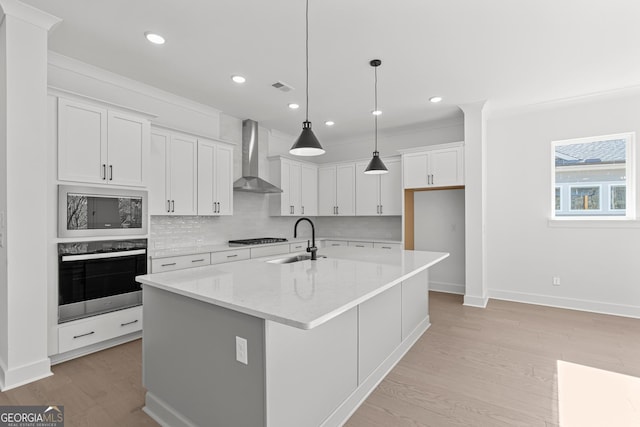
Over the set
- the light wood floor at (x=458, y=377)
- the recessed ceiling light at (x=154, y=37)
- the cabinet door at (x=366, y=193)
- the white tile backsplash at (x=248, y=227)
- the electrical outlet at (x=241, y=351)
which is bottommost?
the light wood floor at (x=458, y=377)

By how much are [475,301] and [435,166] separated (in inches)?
81.1

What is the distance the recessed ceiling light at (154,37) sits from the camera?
2.63 meters

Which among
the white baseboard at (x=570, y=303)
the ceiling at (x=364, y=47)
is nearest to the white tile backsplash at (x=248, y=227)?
the ceiling at (x=364, y=47)

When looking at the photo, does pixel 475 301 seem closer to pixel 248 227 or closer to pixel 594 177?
pixel 594 177

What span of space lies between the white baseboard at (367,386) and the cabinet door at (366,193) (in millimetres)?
2644

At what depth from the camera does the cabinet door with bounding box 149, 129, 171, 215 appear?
3.56 meters

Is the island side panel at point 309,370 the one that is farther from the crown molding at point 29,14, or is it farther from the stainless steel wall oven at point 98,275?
the crown molding at point 29,14

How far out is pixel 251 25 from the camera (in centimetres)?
252

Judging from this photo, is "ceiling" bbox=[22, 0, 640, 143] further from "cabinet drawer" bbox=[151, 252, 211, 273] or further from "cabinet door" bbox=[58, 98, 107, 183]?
"cabinet drawer" bbox=[151, 252, 211, 273]

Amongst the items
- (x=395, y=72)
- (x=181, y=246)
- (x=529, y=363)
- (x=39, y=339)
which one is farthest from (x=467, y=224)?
(x=39, y=339)

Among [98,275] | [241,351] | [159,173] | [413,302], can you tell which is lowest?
[413,302]

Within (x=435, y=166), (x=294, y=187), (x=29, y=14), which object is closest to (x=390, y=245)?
(x=435, y=166)

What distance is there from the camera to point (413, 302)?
322 centimetres

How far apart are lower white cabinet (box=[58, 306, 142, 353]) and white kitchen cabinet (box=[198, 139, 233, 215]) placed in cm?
147
